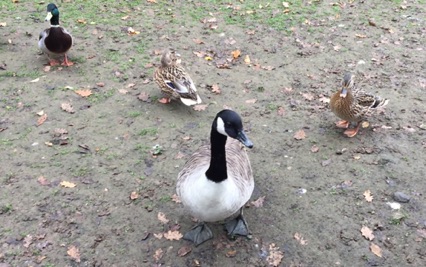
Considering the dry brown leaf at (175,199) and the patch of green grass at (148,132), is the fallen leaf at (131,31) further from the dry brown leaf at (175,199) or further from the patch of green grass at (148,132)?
the dry brown leaf at (175,199)

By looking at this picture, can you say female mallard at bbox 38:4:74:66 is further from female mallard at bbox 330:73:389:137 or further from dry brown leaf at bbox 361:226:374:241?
dry brown leaf at bbox 361:226:374:241

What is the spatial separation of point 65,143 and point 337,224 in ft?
11.4

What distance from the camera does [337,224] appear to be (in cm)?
458

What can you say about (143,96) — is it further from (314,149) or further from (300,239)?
(300,239)

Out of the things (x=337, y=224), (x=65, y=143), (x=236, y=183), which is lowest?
(x=65, y=143)

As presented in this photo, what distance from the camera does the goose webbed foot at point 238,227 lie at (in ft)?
14.5

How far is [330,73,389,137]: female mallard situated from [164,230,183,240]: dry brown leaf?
2.73 meters

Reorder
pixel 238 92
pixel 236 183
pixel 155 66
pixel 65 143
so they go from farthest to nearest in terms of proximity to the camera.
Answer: pixel 155 66
pixel 238 92
pixel 65 143
pixel 236 183

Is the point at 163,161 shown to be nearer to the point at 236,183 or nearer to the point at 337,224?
the point at 236,183

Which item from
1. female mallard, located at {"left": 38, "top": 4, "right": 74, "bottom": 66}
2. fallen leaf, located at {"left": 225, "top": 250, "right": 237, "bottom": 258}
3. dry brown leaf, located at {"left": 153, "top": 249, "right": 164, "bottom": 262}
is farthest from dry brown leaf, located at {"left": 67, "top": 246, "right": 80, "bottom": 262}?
female mallard, located at {"left": 38, "top": 4, "right": 74, "bottom": 66}

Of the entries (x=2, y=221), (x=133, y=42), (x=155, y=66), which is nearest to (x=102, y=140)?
(x=2, y=221)

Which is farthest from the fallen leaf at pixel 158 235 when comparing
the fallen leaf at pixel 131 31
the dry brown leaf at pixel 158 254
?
the fallen leaf at pixel 131 31

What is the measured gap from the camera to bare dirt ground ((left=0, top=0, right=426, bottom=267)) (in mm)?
4355

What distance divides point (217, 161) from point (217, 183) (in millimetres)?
193
